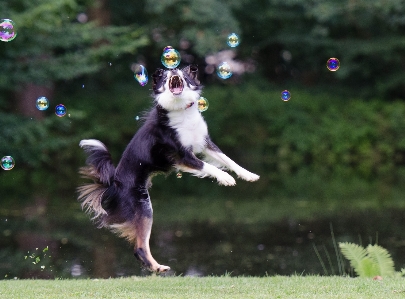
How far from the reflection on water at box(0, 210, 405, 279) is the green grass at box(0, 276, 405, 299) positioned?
7.33 ft

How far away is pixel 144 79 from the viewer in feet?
25.9

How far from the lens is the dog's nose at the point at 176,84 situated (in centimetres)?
693

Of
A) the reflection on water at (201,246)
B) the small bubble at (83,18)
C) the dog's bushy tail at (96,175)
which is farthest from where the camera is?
the small bubble at (83,18)

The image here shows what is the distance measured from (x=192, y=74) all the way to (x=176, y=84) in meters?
0.38

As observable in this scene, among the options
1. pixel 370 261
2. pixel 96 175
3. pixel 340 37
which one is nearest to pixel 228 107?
pixel 340 37

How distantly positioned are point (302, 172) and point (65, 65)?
29.5 feet

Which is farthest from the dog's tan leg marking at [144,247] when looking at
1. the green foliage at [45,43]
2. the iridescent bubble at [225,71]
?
the green foliage at [45,43]

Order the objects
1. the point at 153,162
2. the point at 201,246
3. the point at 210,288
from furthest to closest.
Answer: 1. the point at 201,246
2. the point at 210,288
3. the point at 153,162

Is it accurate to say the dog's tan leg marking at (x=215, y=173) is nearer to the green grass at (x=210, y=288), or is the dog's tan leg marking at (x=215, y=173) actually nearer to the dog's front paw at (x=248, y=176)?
the dog's front paw at (x=248, y=176)

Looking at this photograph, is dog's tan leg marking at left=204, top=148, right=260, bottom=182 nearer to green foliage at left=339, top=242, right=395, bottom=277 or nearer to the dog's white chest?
the dog's white chest

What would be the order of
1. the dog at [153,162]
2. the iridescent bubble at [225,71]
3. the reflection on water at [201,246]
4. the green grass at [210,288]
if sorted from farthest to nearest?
the reflection on water at [201,246] < the iridescent bubble at [225,71] < the dog at [153,162] < the green grass at [210,288]

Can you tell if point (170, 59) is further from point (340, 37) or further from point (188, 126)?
point (340, 37)

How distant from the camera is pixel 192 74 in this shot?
7285mm

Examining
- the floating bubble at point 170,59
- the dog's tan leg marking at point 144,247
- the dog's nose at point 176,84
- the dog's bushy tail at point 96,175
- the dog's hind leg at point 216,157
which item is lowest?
the dog's tan leg marking at point 144,247
